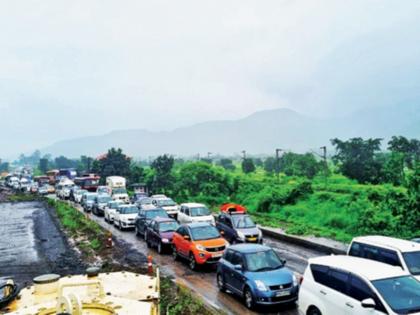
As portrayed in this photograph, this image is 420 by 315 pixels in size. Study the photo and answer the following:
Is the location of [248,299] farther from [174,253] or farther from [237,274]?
[174,253]

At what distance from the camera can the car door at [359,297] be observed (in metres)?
8.23

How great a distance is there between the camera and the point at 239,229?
2112cm

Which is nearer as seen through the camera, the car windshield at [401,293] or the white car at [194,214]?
the car windshield at [401,293]

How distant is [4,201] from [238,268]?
5369 centimetres

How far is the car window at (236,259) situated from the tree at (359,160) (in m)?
39.7

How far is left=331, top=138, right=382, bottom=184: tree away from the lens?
50963 mm

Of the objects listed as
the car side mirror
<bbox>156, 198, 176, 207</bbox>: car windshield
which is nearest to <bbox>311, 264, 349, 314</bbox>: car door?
the car side mirror

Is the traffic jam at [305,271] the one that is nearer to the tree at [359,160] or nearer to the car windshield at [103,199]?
the car windshield at [103,199]

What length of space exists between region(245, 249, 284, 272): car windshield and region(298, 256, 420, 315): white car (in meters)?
2.25

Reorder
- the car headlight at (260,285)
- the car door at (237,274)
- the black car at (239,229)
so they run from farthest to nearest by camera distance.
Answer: the black car at (239,229)
the car door at (237,274)
the car headlight at (260,285)

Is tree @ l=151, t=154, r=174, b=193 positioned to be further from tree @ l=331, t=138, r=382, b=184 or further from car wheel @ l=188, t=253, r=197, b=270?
car wheel @ l=188, t=253, r=197, b=270

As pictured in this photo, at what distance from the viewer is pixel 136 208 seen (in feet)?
99.0

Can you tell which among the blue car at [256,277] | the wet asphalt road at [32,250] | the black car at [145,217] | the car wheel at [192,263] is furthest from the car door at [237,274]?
the black car at [145,217]

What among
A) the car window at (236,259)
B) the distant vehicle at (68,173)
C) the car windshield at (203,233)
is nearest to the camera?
the car window at (236,259)
